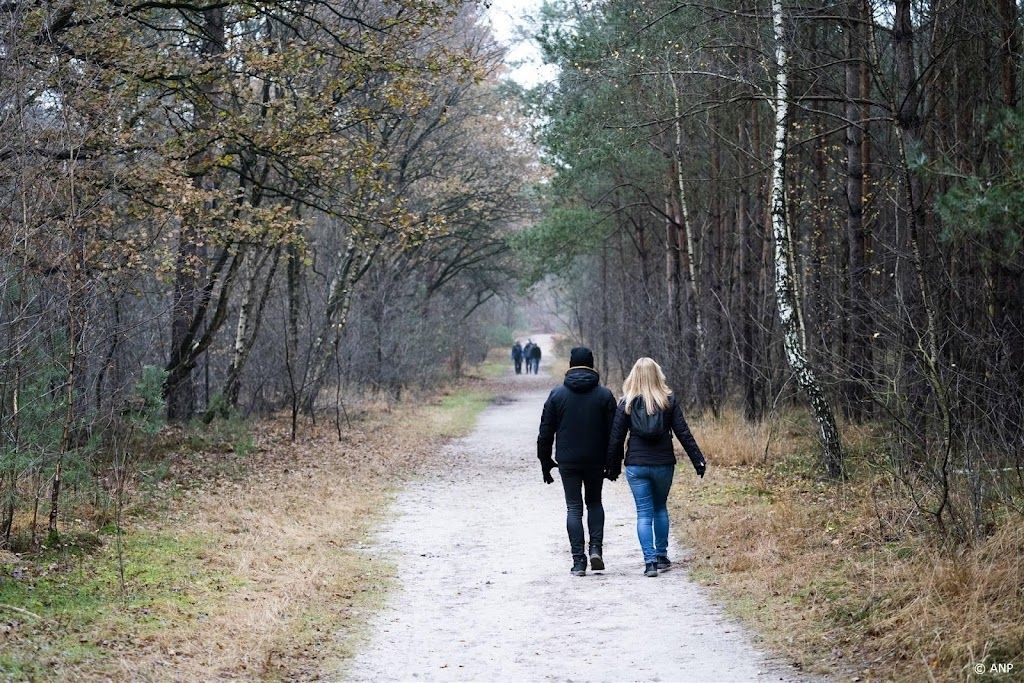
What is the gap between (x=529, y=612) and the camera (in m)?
8.18

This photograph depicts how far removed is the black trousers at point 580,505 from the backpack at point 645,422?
1.64 feet

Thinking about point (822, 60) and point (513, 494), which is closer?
point (513, 494)

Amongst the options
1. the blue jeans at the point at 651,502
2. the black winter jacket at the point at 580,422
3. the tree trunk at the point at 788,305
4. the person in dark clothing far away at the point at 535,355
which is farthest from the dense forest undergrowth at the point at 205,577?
the person in dark clothing far away at the point at 535,355

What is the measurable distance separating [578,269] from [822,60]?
32.0 m

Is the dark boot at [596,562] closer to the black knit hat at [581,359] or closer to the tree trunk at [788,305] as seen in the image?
the black knit hat at [581,359]

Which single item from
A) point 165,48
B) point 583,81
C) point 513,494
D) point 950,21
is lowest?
point 513,494

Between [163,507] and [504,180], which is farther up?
[504,180]

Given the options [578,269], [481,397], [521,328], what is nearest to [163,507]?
[481,397]

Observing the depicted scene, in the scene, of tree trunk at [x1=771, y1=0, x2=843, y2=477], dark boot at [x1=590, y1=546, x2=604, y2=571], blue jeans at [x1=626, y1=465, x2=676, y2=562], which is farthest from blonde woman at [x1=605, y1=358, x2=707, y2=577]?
tree trunk at [x1=771, y1=0, x2=843, y2=477]

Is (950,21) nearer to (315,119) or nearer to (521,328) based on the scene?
(315,119)

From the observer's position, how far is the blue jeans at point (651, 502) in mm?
9328

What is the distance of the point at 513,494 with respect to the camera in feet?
49.0

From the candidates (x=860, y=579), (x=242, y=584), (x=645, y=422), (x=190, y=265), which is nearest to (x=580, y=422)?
(x=645, y=422)

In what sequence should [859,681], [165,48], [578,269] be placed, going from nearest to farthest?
[859,681] → [165,48] → [578,269]
